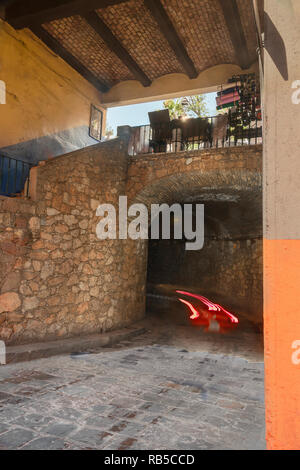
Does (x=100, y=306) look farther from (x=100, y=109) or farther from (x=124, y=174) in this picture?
(x=100, y=109)

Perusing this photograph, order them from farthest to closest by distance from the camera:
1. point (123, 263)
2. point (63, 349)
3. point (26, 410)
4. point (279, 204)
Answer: point (123, 263) → point (63, 349) → point (26, 410) → point (279, 204)

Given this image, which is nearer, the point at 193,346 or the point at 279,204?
the point at 279,204

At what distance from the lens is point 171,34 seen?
25.9 feet

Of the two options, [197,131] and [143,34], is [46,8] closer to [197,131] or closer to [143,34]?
[143,34]

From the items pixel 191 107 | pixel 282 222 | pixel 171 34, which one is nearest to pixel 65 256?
pixel 282 222

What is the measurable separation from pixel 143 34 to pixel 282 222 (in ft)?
27.0

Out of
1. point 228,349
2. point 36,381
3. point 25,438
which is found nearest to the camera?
point 25,438

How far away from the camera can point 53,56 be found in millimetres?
8453

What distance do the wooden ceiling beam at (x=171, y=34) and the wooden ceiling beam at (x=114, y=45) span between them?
1.25 meters

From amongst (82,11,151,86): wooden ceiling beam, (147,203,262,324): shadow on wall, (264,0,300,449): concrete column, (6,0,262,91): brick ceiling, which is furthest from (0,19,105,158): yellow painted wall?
(264,0,300,449): concrete column

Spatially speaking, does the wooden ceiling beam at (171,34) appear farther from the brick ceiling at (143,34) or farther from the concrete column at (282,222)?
the concrete column at (282,222)

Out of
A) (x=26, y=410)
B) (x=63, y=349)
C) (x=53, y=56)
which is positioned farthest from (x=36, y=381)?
(x=53, y=56)

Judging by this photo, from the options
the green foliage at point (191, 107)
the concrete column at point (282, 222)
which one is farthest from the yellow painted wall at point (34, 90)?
the green foliage at point (191, 107)

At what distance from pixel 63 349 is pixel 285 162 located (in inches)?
178
